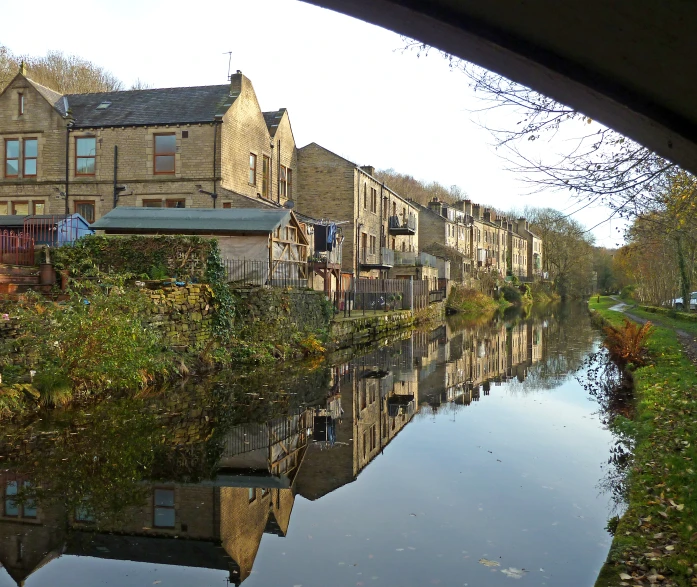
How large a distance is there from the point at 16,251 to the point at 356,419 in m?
11.3

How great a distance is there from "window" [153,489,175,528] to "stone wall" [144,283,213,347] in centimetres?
775

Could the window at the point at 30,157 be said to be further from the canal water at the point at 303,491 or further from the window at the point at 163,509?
the window at the point at 163,509

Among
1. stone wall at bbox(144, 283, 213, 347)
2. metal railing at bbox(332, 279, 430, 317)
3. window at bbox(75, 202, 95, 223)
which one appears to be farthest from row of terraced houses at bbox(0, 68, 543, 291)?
stone wall at bbox(144, 283, 213, 347)

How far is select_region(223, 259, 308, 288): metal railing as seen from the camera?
66.0ft

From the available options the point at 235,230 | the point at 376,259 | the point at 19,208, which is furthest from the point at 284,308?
the point at 376,259

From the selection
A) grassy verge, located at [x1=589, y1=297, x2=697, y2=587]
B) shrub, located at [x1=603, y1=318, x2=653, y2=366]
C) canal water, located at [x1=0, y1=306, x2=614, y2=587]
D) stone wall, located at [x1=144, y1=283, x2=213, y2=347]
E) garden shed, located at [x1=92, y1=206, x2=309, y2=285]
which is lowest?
canal water, located at [x1=0, y1=306, x2=614, y2=587]

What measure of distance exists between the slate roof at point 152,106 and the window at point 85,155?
664 mm

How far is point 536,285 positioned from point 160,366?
74490 mm

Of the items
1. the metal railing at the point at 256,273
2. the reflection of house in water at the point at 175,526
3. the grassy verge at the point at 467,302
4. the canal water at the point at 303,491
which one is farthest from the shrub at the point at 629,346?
the grassy verge at the point at 467,302

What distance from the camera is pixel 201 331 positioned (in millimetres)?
16344

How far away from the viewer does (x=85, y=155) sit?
2803 cm

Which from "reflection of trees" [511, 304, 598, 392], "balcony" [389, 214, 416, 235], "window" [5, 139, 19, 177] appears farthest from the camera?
"balcony" [389, 214, 416, 235]

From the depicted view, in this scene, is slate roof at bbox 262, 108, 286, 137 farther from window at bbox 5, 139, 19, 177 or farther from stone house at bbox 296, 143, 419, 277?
window at bbox 5, 139, 19, 177

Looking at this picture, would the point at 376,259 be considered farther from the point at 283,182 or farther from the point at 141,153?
the point at 141,153
